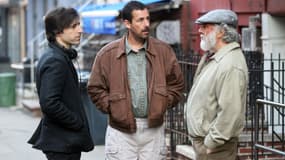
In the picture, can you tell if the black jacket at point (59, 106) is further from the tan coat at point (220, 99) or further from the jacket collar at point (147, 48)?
the tan coat at point (220, 99)

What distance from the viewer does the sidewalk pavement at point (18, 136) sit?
411 inches

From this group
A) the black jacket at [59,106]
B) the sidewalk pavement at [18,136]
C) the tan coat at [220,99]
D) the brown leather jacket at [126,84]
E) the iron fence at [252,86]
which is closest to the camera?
the tan coat at [220,99]

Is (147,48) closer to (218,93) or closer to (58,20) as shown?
(58,20)

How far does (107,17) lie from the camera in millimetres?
14789

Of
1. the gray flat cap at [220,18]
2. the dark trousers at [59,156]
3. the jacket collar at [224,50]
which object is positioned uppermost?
the gray flat cap at [220,18]

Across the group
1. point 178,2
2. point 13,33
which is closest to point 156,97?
point 178,2

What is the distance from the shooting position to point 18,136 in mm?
12875

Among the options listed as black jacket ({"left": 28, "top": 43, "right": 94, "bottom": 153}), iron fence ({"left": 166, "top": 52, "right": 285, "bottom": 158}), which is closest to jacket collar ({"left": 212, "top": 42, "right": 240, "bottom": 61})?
black jacket ({"left": 28, "top": 43, "right": 94, "bottom": 153})

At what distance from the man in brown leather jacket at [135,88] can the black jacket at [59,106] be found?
409mm

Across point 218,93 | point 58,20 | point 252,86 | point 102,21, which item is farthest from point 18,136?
point 218,93

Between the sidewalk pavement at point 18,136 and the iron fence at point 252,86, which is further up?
the iron fence at point 252,86

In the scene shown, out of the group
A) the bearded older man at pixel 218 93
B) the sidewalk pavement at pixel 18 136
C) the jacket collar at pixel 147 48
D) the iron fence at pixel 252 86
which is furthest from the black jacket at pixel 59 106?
the sidewalk pavement at pixel 18 136

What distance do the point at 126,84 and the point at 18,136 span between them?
24.8ft

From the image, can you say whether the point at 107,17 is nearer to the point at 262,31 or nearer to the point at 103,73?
the point at 262,31
